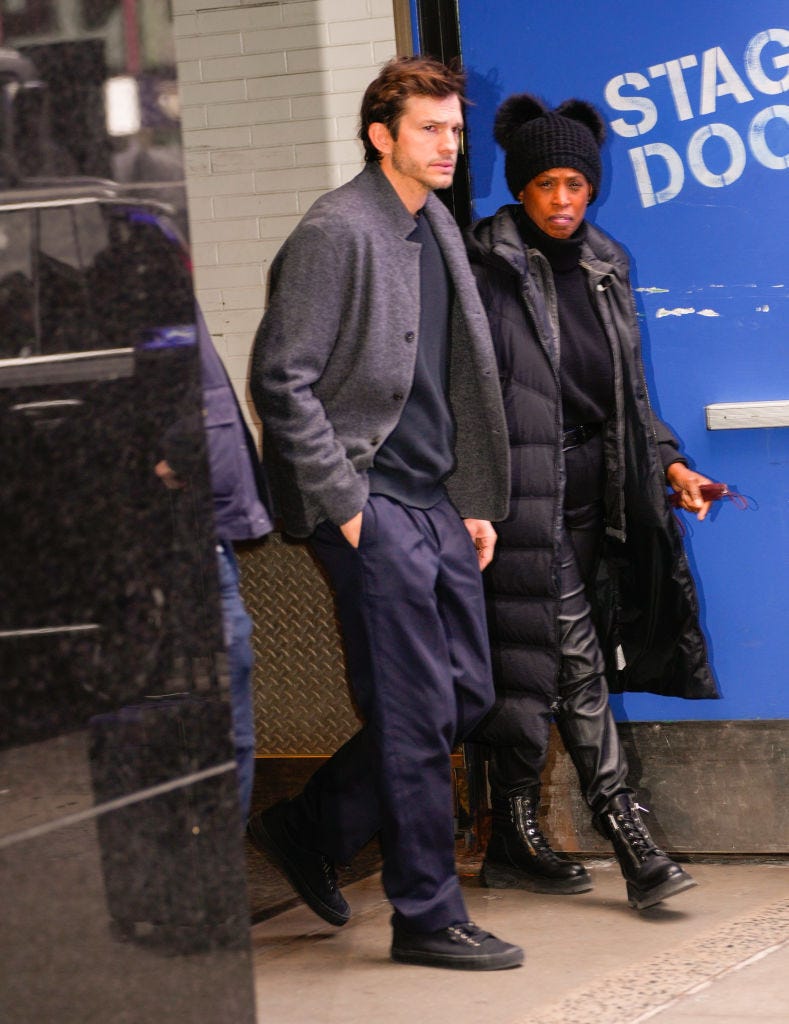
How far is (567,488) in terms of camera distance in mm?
4254

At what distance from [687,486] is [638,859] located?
38.9 inches

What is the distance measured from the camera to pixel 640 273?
444cm

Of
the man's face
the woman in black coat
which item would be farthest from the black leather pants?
the man's face

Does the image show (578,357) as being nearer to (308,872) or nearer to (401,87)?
(401,87)

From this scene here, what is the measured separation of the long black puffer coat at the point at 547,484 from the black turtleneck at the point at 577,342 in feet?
0.12

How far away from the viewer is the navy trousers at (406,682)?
3.62m

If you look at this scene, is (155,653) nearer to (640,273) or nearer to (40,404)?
(40,404)

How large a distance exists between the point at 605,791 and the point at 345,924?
770 mm

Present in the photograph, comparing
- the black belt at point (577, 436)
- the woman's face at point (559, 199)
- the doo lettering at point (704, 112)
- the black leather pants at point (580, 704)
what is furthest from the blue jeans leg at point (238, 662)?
the doo lettering at point (704, 112)

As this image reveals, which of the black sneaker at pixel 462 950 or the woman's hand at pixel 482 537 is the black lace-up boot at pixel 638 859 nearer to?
the black sneaker at pixel 462 950

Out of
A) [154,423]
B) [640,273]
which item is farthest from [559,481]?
[154,423]

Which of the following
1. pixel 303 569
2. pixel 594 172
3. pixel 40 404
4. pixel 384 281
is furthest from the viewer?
pixel 303 569

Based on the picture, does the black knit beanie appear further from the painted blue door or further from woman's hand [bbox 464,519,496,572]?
woman's hand [bbox 464,519,496,572]

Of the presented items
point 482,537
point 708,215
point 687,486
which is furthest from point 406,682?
point 708,215
